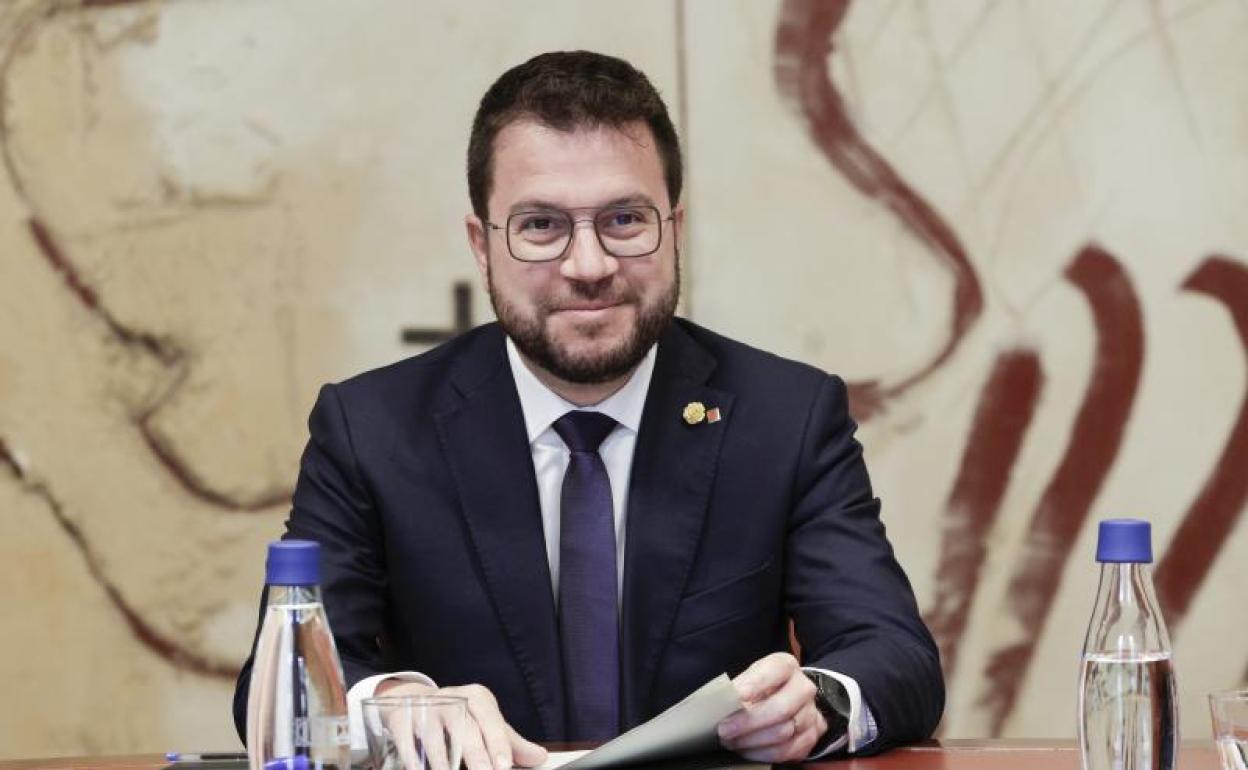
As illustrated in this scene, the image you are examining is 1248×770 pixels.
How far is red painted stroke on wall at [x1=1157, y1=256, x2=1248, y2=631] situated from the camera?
3.37 meters

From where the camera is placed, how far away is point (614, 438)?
2352 millimetres

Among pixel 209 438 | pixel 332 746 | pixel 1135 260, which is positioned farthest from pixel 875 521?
pixel 209 438

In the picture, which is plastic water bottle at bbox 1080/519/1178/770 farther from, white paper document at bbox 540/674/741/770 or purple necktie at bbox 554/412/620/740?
purple necktie at bbox 554/412/620/740

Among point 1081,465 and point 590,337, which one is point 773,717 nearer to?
point 590,337

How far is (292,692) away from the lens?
1578mm

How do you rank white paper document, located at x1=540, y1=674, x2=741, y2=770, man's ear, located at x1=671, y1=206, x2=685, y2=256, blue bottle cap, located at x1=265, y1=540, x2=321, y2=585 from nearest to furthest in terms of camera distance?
blue bottle cap, located at x1=265, y1=540, x2=321, y2=585, white paper document, located at x1=540, y1=674, x2=741, y2=770, man's ear, located at x1=671, y1=206, x2=685, y2=256

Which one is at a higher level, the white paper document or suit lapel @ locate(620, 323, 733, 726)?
suit lapel @ locate(620, 323, 733, 726)

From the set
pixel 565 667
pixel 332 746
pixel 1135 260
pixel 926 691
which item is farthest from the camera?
pixel 1135 260

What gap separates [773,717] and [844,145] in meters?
1.74

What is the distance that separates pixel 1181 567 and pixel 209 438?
1.76 meters

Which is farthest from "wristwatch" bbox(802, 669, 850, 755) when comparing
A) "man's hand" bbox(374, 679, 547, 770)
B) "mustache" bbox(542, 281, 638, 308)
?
"mustache" bbox(542, 281, 638, 308)

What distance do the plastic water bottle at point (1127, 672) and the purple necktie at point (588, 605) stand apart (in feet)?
2.28

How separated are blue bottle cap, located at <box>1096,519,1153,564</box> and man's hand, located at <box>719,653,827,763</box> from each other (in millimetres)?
377

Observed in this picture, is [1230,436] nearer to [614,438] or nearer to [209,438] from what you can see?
[614,438]
